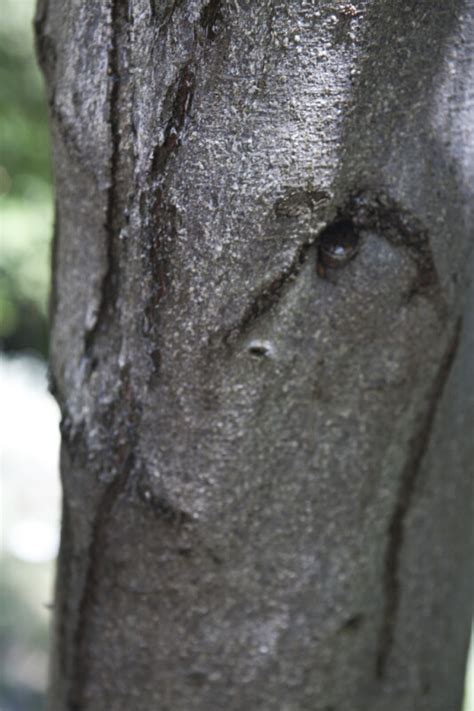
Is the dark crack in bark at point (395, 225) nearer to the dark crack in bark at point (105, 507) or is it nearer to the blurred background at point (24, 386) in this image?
the dark crack in bark at point (105, 507)

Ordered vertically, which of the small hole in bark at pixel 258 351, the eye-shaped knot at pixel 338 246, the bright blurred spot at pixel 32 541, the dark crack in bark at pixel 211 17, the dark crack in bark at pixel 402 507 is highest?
the dark crack in bark at pixel 211 17

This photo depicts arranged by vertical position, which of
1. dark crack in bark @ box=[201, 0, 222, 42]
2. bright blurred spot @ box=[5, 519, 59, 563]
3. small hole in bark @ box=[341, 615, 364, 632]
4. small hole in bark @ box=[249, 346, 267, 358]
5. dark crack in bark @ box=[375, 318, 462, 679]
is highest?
dark crack in bark @ box=[201, 0, 222, 42]

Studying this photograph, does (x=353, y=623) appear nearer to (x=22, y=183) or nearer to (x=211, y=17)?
(x=211, y=17)

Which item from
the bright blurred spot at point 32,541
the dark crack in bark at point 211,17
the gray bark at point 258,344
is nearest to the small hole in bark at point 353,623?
the gray bark at point 258,344

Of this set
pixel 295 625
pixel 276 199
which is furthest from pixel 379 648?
pixel 276 199

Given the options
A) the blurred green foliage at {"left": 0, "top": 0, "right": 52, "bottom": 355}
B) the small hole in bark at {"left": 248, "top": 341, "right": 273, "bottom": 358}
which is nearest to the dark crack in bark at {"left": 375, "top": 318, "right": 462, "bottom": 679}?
the small hole in bark at {"left": 248, "top": 341, "right": 273, "bottom": 358}

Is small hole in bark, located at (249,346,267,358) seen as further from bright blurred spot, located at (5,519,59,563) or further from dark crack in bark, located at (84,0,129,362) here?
bright blurred spot, located at (5,519,59,563)
